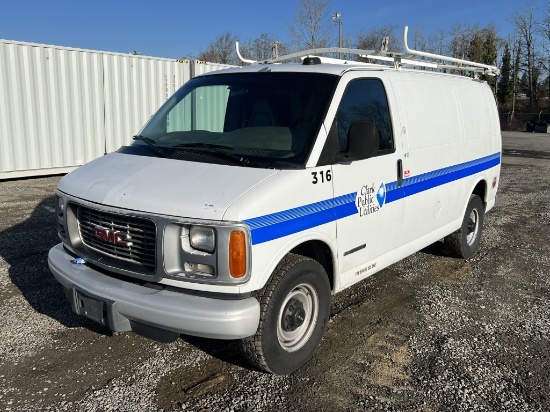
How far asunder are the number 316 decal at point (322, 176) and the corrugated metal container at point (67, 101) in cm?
1006

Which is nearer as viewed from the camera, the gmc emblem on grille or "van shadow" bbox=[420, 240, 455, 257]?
the gmc emblem on grille

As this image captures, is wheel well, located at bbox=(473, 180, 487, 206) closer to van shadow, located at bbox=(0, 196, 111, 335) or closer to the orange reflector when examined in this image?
the orange reflector

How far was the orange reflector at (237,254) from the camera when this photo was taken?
303 centimetres

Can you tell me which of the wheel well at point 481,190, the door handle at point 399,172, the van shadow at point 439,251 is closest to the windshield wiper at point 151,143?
the door handle at point 399,172

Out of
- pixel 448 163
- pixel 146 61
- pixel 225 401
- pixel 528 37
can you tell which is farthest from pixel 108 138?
pixel 528 37

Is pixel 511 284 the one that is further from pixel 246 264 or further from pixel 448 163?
pixel 246 264

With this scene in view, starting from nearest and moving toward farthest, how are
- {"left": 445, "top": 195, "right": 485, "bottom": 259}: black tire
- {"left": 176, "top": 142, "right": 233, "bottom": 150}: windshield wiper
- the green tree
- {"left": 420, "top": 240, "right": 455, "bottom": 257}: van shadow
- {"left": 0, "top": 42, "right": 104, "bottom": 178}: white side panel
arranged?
{"left": 176, "top": 142, "right": 233, "bottom": 150}: windshield wiper → {"left": 445, "top": 195, "right": 485, "bottom": 259}: black tire → {"left": 420, "top": 240, "right": 455, "bottom": 257}: van shadow → {"left": 0, "top": 42, "right": 104, "bottom": 178}: white side panel → the green tree

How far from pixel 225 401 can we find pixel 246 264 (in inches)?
37.8

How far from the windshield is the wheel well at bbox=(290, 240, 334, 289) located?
25.0 inches

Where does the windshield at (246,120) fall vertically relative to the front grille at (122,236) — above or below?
above

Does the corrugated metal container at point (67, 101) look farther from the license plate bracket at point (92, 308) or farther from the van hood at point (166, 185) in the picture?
the license plate bracket at point (92, 308)

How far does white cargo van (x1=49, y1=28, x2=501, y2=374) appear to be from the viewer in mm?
3113

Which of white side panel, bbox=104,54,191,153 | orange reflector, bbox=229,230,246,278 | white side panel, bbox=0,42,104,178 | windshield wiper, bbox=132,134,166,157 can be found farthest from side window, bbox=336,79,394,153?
white side panel, bbox=104,54,191,153

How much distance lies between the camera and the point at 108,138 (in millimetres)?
13352
